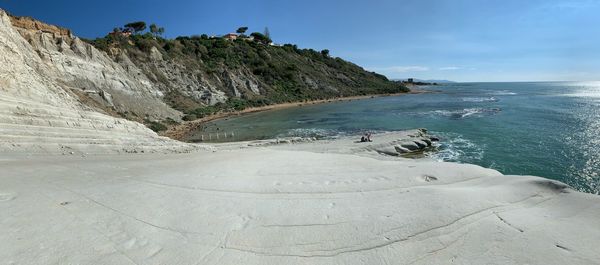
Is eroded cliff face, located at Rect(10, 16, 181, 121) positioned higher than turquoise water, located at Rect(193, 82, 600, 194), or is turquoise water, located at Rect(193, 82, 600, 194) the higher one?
eroded cliff face, located at Rect(10, 16, 181, 121)

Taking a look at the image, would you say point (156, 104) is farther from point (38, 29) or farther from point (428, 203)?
point (428, 203)

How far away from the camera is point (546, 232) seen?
25.2ft

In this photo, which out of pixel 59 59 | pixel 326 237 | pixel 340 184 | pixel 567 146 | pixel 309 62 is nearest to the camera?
pixel 326 237

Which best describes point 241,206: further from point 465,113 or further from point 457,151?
point 465,113

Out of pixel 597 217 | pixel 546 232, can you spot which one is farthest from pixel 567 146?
pixel 546 232

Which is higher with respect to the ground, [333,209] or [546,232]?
[333,209]

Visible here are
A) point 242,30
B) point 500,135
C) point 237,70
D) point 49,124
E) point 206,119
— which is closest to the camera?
point 49,124

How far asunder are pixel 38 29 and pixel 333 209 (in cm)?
4409

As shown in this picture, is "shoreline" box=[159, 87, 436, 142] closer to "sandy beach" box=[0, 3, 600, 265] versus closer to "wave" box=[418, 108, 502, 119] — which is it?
"sandy beach" box=[0, 3, 600, 265]

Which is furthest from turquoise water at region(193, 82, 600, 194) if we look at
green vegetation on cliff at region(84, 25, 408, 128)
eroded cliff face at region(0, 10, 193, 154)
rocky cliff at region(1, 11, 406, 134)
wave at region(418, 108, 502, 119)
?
eroded cliff face at region(0, 10, 193, 154)

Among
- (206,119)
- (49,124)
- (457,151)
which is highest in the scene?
(49,124)

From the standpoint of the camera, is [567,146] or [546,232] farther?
[567,146]

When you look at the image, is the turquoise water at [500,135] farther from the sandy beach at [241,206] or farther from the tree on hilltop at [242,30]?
the tree on hilltop at [242,30]

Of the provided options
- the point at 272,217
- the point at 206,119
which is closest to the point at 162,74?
the point at 206,119
